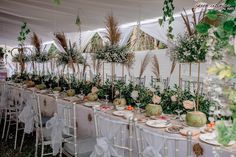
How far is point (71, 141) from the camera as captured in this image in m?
3.18

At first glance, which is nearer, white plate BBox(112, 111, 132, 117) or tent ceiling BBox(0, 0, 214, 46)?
white plate BBox(112, 111, 132, 117)

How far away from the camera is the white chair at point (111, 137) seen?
8.07ft

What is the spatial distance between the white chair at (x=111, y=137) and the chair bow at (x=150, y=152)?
327mm

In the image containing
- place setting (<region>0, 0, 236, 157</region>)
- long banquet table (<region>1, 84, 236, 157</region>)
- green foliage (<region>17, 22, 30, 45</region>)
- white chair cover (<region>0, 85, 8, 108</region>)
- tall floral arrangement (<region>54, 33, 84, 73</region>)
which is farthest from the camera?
green foliage (<region>17, 22, 30, 45</region>)

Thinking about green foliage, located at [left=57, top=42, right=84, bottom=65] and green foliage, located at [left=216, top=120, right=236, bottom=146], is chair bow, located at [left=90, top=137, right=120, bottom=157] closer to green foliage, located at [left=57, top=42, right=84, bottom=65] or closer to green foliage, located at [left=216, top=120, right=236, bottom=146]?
green foliage, located at [left=216, top=120, right=236, bottom=146]

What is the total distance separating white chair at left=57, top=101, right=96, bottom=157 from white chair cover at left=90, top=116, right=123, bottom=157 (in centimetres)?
44

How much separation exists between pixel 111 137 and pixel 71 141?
83 cm

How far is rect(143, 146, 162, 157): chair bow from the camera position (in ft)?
6.80

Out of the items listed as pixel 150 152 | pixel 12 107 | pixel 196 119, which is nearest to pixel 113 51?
pixel 196 119

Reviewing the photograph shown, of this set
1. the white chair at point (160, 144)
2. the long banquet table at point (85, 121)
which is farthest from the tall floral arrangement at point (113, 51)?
the white chair at point (160, 144)

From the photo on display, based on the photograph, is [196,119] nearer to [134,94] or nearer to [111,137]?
[111,137]

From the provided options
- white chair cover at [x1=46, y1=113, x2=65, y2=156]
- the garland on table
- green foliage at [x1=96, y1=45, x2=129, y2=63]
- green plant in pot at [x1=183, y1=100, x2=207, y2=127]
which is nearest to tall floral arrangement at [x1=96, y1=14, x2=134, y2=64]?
green foliage at [x1=96, y1=45, x2=129, y2=63]

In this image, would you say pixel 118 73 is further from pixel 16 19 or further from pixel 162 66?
pixel 16 19

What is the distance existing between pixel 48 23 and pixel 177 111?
16.4ft
